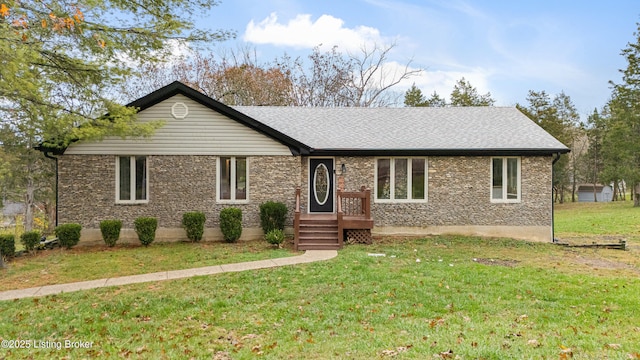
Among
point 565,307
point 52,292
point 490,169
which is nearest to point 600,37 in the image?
point 490,169

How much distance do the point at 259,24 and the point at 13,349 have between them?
2763cm

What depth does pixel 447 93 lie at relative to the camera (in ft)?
123

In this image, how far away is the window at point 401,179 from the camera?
13.3m

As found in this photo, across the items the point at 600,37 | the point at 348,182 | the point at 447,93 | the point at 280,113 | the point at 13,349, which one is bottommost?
the point at 13,349

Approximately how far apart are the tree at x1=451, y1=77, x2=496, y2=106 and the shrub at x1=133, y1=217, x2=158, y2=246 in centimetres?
2976

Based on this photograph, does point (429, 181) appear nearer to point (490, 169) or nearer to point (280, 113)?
point (490, 169)

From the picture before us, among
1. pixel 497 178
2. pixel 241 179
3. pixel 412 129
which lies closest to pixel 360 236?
pixel 241 179

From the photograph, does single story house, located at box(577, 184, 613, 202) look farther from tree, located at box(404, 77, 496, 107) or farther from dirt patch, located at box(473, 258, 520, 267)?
dirt patch, located at box(473, 258, 520, 267)

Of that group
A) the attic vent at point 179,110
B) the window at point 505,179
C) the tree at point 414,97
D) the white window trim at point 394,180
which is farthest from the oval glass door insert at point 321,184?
the tree at point 414,97

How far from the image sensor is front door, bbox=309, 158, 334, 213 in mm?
13445

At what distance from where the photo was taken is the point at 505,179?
13.2m

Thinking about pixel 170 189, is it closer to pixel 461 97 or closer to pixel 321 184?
pixel 321 184

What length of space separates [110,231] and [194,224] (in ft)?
7.80

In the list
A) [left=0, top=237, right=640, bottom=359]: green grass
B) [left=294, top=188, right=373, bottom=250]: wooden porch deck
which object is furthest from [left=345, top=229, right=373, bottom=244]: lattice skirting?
[left=0, top=237, right=640, bottom=359]: green grass
